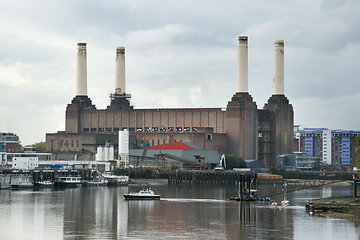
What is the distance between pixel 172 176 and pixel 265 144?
116 ft

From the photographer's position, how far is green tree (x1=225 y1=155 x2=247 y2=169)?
16950 cm

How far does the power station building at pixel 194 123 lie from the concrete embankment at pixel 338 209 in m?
86.5

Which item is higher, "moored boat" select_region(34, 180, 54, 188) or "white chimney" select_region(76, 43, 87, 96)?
"white chimney" select_region(76, 43, 87, 96)

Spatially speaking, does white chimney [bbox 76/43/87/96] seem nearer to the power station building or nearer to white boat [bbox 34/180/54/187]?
the power station building

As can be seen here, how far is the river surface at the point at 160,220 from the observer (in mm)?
64875

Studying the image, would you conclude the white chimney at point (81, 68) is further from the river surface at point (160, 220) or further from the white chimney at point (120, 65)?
the river surface at point (160, 220)

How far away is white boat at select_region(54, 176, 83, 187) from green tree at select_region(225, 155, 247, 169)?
38851 mm

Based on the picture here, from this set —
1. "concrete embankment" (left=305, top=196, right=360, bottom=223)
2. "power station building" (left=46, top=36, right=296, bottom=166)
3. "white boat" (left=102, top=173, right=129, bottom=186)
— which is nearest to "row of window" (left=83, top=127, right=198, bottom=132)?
"power station building" (left=46, top=36, right=296, bottom=166)

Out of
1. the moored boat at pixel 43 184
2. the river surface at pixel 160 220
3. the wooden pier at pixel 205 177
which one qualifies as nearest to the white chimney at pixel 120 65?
the wooden pier at pixel 205 177

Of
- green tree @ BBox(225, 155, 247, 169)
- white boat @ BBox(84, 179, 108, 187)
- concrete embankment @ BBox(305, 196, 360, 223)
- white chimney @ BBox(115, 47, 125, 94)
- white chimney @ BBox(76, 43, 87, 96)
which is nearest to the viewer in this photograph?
concrete embankment @ BBox(305, 196, 360, 223)

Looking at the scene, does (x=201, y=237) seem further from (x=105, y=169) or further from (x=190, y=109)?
(x=190, y=109)

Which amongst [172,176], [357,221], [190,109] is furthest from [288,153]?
[357,221]

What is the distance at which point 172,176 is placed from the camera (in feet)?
519

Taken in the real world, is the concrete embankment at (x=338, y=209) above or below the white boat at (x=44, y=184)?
below
